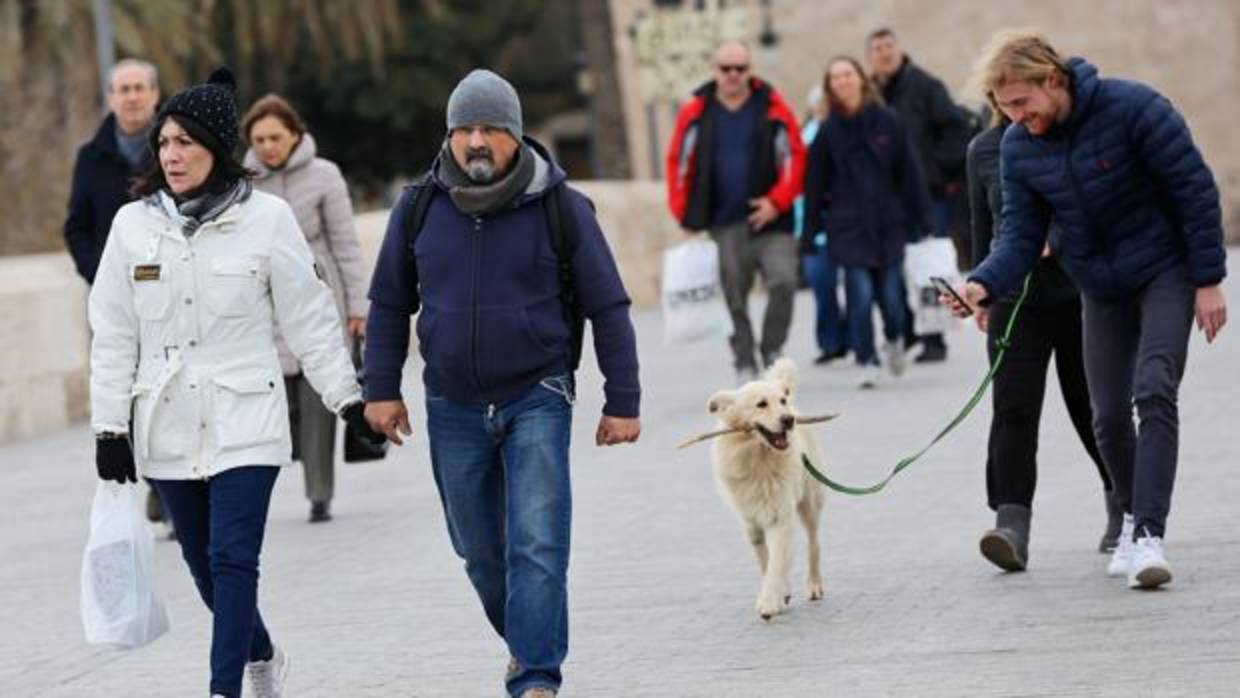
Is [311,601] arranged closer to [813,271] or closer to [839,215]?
[839,215]

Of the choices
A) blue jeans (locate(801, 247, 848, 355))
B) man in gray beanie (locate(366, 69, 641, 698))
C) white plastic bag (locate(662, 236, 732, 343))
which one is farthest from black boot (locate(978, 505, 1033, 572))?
blue jeans (locate(801, 247, 848, 355))

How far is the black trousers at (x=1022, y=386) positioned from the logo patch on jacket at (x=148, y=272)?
321 cm

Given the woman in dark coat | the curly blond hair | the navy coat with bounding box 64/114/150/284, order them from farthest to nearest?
the woman in dark coat, the navy coat with bounding box 64/114/150/284, the curly blond hair

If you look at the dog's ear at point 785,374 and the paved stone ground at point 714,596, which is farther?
the dog's ear at point 785,374

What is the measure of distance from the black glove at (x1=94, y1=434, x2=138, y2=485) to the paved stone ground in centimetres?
122

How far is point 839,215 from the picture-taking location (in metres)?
17.7

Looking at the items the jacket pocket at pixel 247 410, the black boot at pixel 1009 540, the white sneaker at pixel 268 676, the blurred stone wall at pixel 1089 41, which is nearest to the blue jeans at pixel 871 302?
the black boot at pixel 1009 540

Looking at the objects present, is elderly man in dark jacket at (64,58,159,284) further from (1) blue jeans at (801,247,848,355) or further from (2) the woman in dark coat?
(1) blue jeans at (801,247,848,355)

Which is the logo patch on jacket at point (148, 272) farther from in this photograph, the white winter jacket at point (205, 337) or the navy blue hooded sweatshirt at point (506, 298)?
the navy blue hooded sweatshirt at point (506, 298)

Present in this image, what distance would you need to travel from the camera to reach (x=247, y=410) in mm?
8016

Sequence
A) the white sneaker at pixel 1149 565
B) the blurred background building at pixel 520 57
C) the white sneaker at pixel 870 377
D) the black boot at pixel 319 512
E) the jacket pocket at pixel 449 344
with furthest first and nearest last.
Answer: the blurred background building at pixel 520 57 → the white sneaker at pixel 870 377 → the black boot at pixel 319 512 → the white sneaker at pixel 1149 565 → the jacket pocket at pixel 449 344

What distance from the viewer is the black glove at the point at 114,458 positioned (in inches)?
314

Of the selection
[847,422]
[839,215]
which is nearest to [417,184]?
[847,422]

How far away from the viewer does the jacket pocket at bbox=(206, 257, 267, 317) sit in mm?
8047
